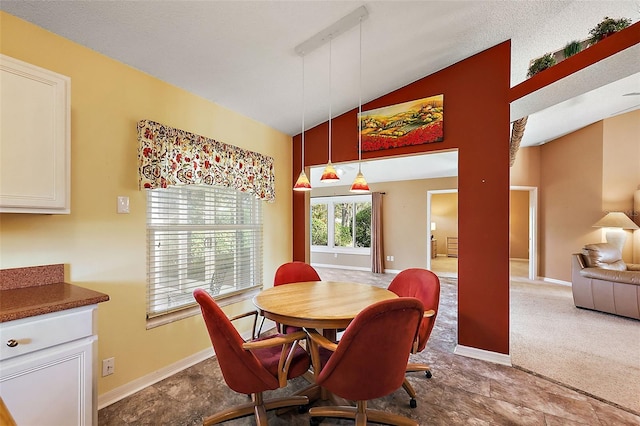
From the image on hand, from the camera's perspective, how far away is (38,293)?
1545 millimetres

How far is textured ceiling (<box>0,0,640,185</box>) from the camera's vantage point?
178cm

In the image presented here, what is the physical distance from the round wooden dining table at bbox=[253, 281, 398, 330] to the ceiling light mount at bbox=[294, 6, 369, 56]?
6.43 ft

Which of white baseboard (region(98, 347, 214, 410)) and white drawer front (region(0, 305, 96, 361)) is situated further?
white baseboard (region(98, 347, 214, 410))

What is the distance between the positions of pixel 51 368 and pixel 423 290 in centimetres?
231

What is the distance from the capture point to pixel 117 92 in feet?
6.91

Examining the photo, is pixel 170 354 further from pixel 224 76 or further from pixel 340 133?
pixel 340 133

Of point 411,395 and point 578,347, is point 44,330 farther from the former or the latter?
point 578,347

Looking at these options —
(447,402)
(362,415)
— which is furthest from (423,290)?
(362,415)

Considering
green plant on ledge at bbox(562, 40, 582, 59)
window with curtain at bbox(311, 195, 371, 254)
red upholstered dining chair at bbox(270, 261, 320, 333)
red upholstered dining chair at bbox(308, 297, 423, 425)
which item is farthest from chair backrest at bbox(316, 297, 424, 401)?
window with curtain at bbox(311, 195, 371, 254)

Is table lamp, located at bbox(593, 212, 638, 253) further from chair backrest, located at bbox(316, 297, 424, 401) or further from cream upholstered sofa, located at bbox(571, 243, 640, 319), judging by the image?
chair backrest, located at bbox(316, 297, 424, 401)

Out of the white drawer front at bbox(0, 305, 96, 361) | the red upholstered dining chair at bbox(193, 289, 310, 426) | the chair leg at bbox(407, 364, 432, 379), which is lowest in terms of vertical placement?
the chair leg at bbox(407, 364, 432, 379)

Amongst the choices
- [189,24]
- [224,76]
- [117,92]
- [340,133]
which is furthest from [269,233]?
[189,24]

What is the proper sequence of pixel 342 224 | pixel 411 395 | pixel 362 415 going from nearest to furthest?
pixel 362 415, pixel 411 395, pixel 342 224

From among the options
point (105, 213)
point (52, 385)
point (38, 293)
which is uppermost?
point (105, 213)
